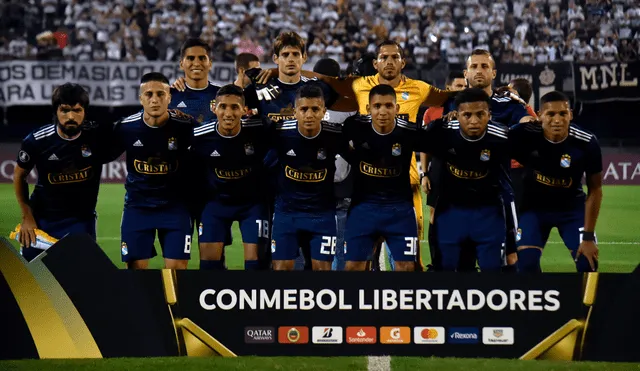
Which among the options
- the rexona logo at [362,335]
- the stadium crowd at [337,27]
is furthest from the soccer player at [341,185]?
the stadium crowd at [337,27]

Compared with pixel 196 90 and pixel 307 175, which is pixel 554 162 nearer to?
pixel 307 175

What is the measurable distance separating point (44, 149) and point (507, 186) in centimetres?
354

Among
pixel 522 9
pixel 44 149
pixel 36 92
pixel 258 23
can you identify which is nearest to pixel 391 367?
pixel 44 149

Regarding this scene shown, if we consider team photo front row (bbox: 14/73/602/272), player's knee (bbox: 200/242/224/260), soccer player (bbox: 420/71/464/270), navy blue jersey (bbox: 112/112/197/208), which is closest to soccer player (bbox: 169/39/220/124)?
team photo front row (bbox: 14/73/602/272)

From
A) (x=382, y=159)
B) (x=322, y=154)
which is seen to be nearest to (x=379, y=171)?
(x=382, y=159)

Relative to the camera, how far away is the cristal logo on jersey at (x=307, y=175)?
6469mm

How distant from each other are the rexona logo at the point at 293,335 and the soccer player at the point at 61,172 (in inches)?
84.4

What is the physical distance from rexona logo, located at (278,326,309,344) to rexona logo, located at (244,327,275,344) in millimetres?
51

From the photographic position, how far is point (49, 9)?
21438 mm

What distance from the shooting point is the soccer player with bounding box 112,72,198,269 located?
6.54 metres

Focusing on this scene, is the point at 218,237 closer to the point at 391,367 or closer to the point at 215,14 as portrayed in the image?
the point at 391,367

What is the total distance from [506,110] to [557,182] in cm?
108

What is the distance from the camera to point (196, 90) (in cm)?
745

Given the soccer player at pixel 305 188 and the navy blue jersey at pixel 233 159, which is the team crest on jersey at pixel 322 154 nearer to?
the soccer player at pixel 305 188
